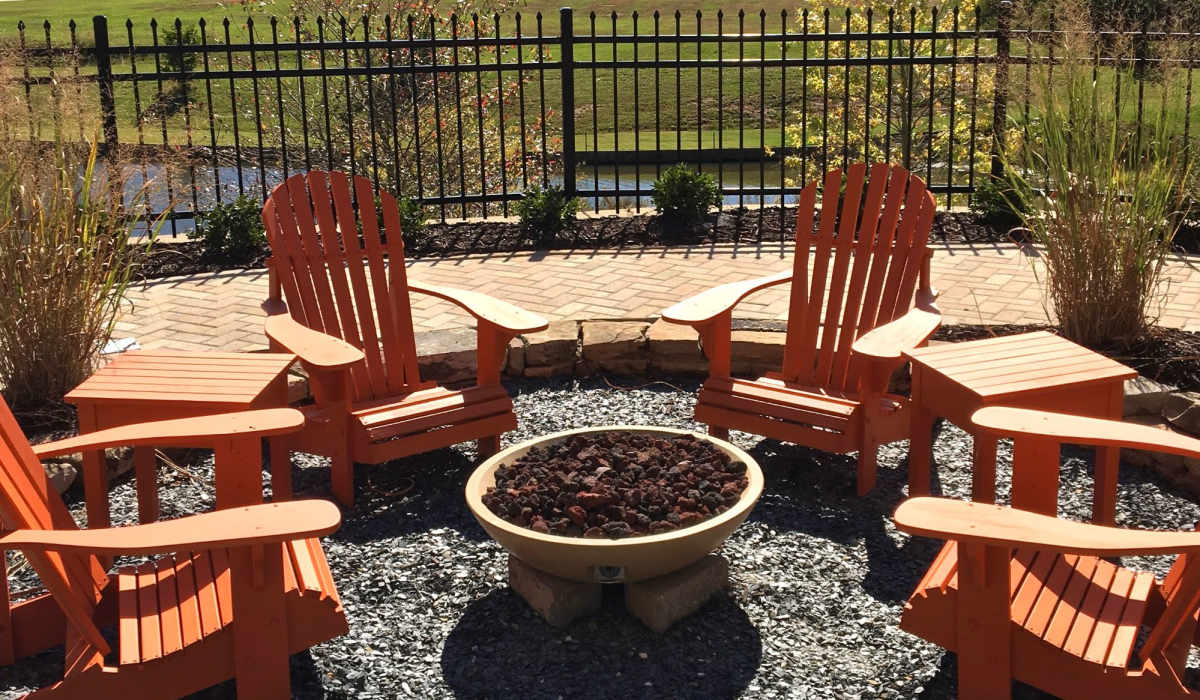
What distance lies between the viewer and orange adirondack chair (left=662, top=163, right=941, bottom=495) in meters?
3.74

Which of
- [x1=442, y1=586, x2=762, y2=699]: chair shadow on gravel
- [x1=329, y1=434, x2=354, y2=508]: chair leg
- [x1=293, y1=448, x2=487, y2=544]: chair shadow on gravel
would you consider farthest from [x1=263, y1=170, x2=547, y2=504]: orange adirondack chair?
[x1=442, y1=586, x2=762, y2=699]: chair shadow on gravel

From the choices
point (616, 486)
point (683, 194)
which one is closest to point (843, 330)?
point (616, 486)

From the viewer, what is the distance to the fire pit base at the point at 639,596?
2.96m

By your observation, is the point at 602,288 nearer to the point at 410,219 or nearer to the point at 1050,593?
the point at 410,219

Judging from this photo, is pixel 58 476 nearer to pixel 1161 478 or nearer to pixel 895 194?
pixel 895 194

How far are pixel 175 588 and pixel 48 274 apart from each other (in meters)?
1.70

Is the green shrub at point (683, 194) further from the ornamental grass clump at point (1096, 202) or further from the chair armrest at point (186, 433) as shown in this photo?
the chair armrest at point (186, 433)

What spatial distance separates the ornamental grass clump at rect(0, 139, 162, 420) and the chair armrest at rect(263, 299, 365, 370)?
0.63 metres

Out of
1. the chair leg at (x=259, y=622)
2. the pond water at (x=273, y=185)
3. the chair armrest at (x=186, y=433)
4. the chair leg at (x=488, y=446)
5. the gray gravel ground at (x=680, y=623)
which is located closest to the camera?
the chair leg at (x=259, y=622)

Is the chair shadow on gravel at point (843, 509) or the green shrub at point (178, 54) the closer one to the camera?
the chair shadow on gravel at point (843, 509)

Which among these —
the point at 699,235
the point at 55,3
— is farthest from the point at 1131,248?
the point at 55,3

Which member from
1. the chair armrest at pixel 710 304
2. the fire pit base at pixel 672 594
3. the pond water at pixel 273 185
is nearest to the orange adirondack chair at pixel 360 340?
the chair armrest at pixel 710 304

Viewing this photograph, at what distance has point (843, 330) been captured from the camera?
431cm

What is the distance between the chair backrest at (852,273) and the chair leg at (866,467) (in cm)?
46
